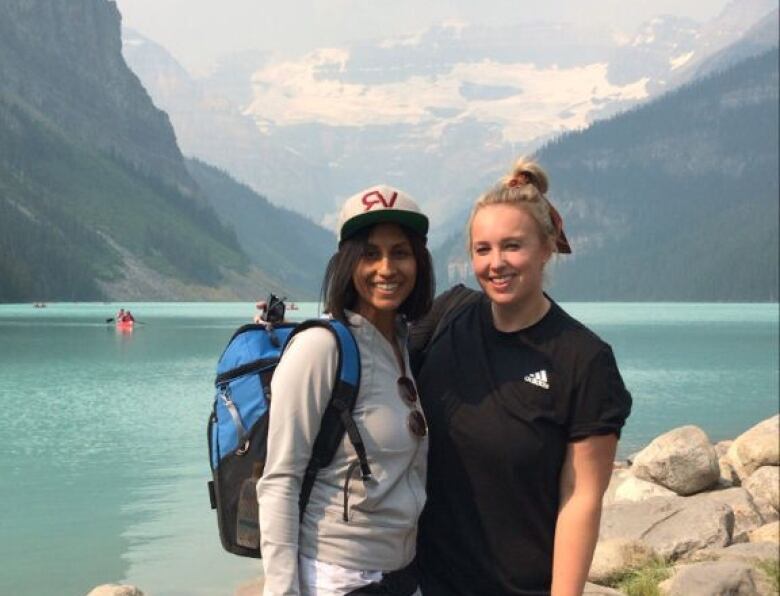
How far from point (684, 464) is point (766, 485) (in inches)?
72.1

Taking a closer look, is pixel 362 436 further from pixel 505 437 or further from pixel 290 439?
pixel 505 437

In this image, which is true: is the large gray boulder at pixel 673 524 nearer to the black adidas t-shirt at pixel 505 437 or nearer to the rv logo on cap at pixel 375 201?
the black adidas t-shirt at pixel 505 437

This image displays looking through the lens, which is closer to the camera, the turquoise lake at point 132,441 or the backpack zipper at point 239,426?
the backpack zipper at point 239,426

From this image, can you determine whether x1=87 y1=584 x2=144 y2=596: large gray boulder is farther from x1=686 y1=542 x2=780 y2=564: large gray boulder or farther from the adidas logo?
the adidas logo

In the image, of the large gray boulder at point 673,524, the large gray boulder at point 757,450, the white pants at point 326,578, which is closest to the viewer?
the white pants at point 326,578

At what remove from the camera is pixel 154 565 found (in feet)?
50.7

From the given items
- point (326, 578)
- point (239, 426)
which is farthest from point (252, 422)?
point (326, 578)

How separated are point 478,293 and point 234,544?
1491 millimetres

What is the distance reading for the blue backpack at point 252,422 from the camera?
13.0 ft

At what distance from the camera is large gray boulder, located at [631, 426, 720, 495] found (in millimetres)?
16375

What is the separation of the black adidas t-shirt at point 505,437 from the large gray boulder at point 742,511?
32.1ft

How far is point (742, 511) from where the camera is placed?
14344mm

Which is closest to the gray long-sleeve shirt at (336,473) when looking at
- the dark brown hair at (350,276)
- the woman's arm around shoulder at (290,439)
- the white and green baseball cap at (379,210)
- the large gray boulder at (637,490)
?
the woman's arm around shoulder at (290,439)

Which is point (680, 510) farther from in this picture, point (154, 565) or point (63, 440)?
point (63, 440)
